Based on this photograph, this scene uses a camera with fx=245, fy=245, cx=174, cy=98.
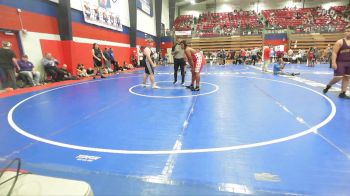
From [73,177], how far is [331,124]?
4039mm

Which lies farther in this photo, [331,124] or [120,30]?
[120,30]

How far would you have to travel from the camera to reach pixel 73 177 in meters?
2.50

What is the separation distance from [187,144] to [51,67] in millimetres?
9359

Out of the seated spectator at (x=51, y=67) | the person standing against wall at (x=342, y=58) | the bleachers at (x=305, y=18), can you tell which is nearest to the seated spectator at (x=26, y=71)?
the seated spectator at (x=51, y=67)

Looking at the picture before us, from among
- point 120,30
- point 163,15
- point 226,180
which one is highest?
point 163,15

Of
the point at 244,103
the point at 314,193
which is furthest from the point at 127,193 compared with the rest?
the point at 244,103

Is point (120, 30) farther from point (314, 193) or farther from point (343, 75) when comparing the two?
point (314, 193)

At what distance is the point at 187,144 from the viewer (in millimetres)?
3379

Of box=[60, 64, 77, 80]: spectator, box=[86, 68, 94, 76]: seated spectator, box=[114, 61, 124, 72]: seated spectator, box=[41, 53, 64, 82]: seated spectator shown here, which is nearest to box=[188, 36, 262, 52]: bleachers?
box=[114, 61, 124, 72]: seated spectator

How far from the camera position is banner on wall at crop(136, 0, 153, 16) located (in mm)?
20825

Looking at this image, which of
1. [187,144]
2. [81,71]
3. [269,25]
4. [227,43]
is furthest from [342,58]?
[269,25]

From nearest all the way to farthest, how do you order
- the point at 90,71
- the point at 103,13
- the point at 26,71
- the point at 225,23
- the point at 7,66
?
the point at 7,66, the point at 26,71, the point at 90,71, the point at 103,13, the point at 225,23

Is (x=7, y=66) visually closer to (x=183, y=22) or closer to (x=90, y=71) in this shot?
(x=90, y=71)

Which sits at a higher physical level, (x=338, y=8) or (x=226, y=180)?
(x=338, y=8)
